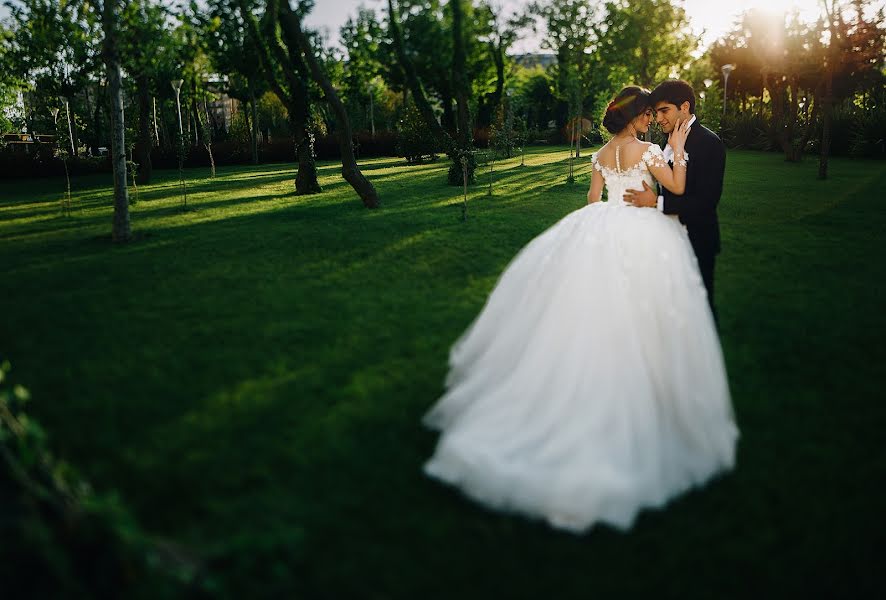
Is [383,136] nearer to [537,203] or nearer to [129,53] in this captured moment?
[537,203]

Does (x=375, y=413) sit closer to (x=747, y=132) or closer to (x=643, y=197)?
(x=643, y=197)

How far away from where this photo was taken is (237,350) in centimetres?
622

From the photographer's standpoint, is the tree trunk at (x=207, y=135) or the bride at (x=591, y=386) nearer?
the bride at (x=591, y=386)

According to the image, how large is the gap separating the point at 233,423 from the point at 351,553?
1927 mm

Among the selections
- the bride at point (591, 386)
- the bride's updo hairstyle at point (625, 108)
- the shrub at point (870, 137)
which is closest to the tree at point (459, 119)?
the bride's updo hairstyle at point (625, 108)

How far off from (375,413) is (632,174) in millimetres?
3156

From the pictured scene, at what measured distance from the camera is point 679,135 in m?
5.52

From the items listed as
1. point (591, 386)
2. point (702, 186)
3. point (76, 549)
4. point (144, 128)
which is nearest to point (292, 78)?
point (144, 128)

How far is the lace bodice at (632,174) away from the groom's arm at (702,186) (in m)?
0.50

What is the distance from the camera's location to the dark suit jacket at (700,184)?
5.75 meters

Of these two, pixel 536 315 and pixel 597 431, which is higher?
pixel 536 315

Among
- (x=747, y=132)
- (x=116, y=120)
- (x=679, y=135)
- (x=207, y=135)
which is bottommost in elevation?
(x=679, y=135)

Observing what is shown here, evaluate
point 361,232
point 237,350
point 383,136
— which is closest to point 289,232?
point 361,232

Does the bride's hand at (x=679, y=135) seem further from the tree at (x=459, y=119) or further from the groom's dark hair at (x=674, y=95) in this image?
the tree at (x=459, y=119)
